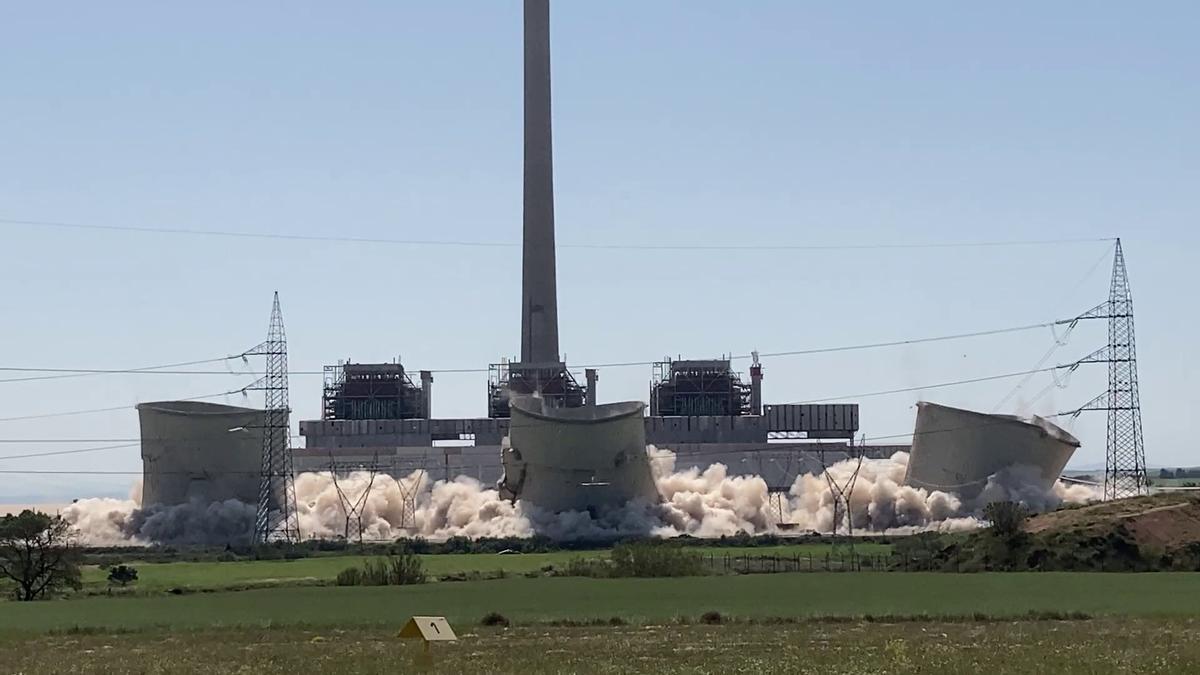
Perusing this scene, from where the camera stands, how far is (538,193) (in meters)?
127

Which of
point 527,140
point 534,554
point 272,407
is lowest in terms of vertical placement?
point 534,554

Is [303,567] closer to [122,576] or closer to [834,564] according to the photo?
[122,576]

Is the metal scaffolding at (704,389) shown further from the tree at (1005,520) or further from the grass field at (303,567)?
the tree at (1005,520)

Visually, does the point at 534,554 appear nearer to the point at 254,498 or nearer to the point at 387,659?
the point at 254,498

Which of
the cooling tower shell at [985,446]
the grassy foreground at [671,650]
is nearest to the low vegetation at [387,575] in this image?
the grassy foreground at [671,650]

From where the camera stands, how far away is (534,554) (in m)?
97.8

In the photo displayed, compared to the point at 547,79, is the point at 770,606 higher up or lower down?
lower down

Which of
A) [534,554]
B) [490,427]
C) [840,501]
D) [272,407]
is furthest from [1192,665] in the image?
[490,427]

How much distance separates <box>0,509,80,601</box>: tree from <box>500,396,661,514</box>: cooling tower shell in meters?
47.9

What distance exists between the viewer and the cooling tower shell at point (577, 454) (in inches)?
4628

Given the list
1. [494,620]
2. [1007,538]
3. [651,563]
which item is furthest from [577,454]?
[494,620]

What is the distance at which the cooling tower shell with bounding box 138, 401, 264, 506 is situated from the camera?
12038 centimetres

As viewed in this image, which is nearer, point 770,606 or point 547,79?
point 770,606

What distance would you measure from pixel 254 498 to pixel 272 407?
16684 mm
